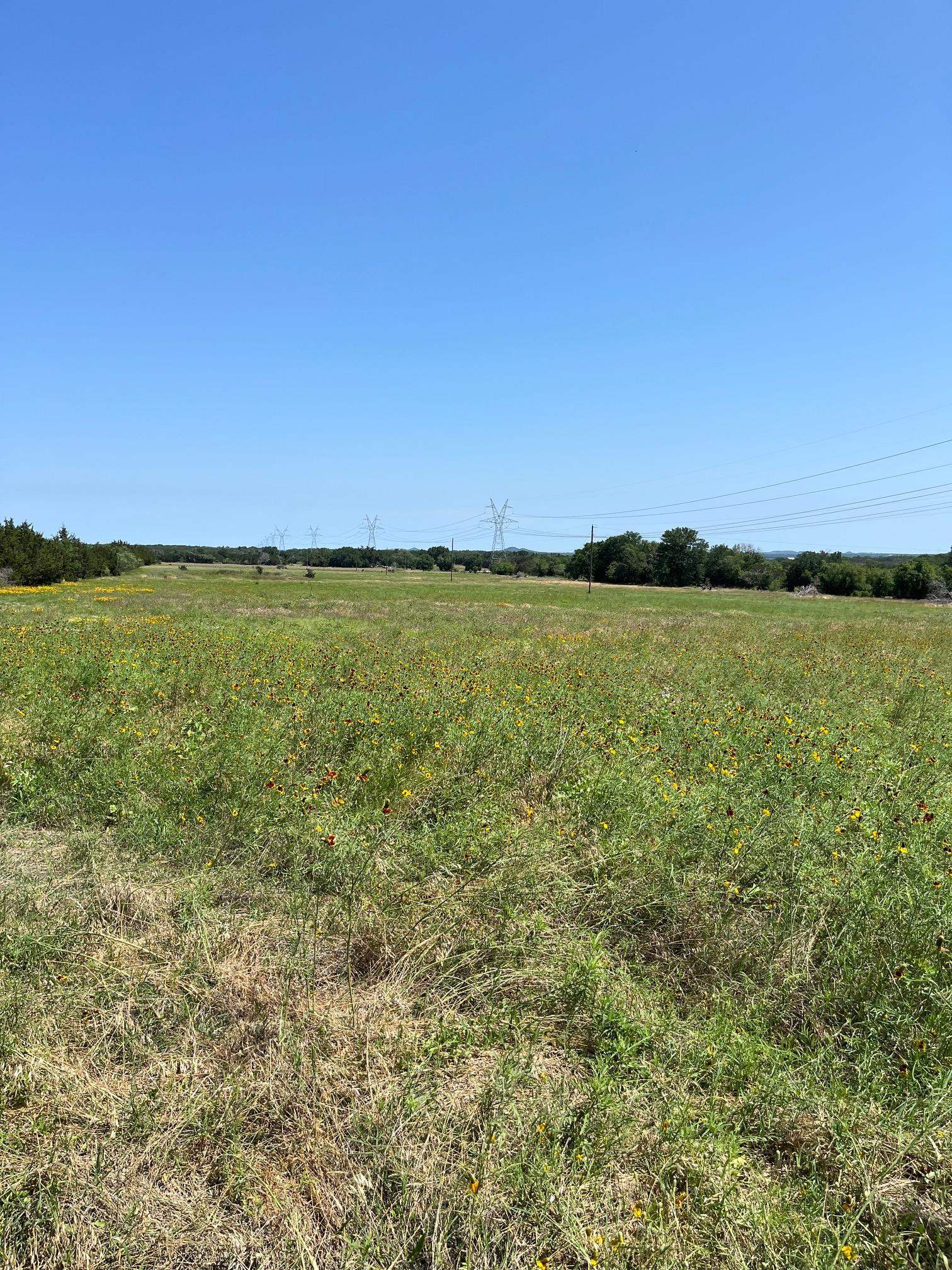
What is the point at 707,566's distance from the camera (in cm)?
10881

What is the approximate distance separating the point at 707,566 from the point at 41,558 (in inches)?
→ 3815

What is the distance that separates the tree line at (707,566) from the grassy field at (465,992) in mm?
91491

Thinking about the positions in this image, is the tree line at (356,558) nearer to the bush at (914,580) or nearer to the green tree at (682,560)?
the green tree at (682,560)

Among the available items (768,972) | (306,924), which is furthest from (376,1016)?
(768,972)

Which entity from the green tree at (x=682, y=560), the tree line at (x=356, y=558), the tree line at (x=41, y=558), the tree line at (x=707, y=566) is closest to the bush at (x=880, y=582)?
the tree line at (x=707, y=566)

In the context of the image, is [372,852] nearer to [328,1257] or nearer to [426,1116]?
[426,1116]

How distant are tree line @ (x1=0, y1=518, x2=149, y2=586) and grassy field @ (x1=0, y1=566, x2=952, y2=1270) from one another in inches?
1601

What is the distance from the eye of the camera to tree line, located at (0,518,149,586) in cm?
4000

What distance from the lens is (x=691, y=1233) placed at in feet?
7.76

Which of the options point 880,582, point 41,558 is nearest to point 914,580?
point 880,582

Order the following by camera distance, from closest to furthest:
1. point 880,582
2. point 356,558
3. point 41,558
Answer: point 41,558 → point 880,582 → point 356,558

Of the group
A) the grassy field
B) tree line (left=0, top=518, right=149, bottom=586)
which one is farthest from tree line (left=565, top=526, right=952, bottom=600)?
the grassy field

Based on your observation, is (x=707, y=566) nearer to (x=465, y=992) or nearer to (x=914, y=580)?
(x=914, y=580)

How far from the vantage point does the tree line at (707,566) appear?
311ft
